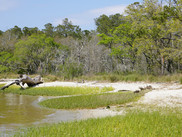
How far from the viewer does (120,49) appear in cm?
3484

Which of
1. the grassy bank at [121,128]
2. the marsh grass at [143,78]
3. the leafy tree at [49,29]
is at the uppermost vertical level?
the leafy tree at [49,29]

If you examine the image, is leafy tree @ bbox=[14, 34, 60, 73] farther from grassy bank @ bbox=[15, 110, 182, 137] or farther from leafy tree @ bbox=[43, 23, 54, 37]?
grassy bank @ bbox=[15, 110, 182, 137]

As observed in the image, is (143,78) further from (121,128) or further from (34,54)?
(34,54)

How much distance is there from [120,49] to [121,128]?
1115 inches

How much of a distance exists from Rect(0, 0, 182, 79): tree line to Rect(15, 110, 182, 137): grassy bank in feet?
36.5

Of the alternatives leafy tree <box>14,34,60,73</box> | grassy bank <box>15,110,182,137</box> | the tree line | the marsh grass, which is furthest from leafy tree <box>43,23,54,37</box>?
grassy bank <box>15,110,182,137</box>

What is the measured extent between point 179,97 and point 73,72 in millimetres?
17977

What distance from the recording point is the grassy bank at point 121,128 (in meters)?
6.50

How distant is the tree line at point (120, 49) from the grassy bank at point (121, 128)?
1111cm

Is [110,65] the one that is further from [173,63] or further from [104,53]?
[173,63]

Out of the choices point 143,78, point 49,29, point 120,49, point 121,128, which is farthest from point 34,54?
point 121,128

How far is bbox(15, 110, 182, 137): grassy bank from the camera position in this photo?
6.50 meters

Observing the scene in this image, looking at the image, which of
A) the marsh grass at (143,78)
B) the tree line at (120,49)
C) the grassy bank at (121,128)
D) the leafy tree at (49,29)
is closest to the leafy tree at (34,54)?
the tree line at (120,49)

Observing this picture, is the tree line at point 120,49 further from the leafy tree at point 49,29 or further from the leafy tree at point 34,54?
the leafy tree at point 49,29
